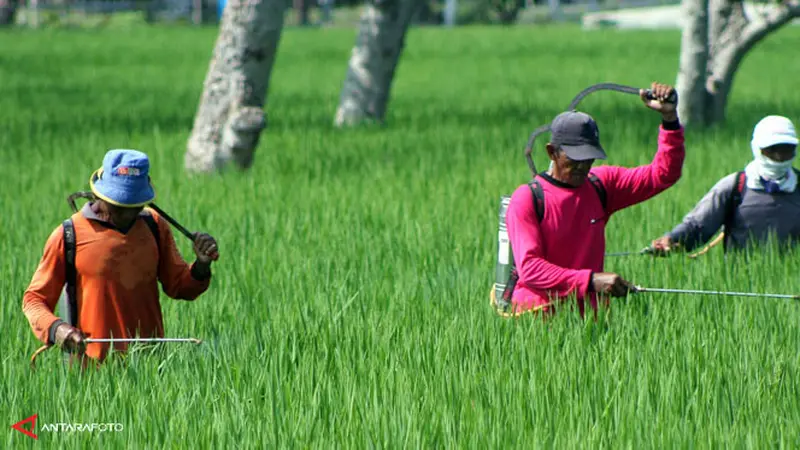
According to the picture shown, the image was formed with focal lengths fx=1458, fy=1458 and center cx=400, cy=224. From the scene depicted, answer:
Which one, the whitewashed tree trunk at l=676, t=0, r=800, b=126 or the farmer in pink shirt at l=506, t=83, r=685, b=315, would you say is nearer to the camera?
the farmer in pink shirt at l=506, t=83, r=685, b=315

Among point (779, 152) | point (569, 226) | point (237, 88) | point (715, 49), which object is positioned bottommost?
point (569, 226)

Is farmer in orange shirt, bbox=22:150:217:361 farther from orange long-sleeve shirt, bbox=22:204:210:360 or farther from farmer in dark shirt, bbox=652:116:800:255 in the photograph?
farmer in dark shirt, bbox=652:116:800:255

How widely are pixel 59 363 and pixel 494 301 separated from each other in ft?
5.70

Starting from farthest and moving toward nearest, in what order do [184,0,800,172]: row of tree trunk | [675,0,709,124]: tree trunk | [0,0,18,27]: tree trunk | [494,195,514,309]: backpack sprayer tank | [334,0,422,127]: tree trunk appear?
[0,0,18,27]: tree trunk, [334,0,422,127]: tree trunk, [675,0,709,124]: tree trunk, [184,0,800,172]: row of tree trunk, [494,195,514,309]: backpack sprayer tank

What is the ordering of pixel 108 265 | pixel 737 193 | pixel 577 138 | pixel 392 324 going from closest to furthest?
pixel 108 265, pixel 577 138, pixel 392 324, pixel 737 193

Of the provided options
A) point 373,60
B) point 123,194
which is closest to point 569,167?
point 123,194

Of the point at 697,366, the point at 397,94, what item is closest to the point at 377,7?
the point at 397,94

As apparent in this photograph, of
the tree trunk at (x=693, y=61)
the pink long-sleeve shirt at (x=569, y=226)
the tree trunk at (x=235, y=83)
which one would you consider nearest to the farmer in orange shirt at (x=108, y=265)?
the pink long-sleeve shirt at (x=569, y=226)

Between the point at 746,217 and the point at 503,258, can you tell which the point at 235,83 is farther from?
the point at 503,258

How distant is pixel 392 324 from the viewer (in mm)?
5664

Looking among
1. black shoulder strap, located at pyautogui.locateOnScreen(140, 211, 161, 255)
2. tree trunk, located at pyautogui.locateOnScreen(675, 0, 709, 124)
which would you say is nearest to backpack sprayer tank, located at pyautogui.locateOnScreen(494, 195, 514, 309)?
black shoulder strap, located at pyautogui.locateOnScreen(140, 211, 161, 255)

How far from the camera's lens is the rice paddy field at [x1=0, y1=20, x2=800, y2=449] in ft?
14.3

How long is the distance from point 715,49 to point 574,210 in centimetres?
1149

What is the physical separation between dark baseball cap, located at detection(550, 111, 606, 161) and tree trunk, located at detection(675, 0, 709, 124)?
32.1 ft
